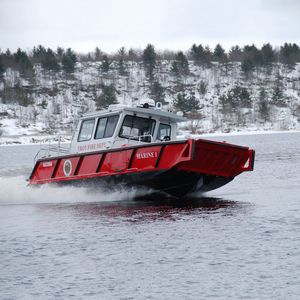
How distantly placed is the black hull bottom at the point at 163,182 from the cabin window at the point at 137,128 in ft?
4.43

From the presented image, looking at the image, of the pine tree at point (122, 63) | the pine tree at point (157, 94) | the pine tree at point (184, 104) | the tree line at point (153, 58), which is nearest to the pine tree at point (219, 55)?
the tree line at point (153, 58)

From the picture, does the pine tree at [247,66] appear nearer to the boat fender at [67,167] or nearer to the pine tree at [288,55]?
the pine tree at [288,55]

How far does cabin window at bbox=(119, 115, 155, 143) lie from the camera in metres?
21.6

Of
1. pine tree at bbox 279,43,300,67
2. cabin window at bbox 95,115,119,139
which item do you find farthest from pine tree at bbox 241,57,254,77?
cabin window at bbox 95,115,119,139

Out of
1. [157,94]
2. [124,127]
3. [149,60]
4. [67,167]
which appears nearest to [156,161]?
[124,127]

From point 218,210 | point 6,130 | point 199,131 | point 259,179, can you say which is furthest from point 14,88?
point 218,210

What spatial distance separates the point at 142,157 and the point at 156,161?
1.67ft

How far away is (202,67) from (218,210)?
6411 inches

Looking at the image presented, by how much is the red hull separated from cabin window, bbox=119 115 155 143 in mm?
975

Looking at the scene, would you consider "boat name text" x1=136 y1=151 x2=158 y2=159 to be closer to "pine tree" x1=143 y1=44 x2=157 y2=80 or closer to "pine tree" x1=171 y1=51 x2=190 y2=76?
"pine tree" x1=171 y1=51 x2=190 y2=76

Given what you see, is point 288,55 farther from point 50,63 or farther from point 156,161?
point 156,161

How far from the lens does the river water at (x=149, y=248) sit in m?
11.1

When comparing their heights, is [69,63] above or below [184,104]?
above

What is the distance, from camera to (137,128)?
71.6ft
